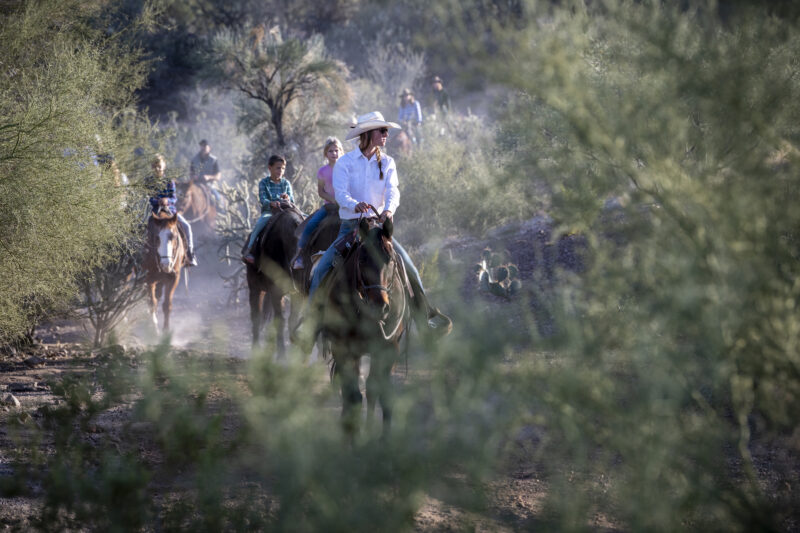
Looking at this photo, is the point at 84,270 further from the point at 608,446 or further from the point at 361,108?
the point at 361,108

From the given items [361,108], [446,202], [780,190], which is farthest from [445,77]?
[780,190]

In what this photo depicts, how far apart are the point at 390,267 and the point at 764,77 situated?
3.25 m

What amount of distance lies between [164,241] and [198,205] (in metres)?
7.54

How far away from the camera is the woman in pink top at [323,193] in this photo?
9008 millimetres

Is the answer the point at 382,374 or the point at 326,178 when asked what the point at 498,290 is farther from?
the point at 382,374

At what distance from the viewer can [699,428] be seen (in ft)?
11.8

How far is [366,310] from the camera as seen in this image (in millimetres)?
6320

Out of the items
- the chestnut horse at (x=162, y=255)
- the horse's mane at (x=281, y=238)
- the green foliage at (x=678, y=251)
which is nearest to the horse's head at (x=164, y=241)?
the chestnut horse at (x=162, y=255)

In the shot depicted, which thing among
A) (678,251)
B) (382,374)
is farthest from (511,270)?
(678,251)

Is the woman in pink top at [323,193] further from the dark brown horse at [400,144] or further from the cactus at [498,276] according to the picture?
the dark brown horse at [400,144]

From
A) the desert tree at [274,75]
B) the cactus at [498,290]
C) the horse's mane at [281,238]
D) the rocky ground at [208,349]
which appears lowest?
the rocky ground at [208,349]

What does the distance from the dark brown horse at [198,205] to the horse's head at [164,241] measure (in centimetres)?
612

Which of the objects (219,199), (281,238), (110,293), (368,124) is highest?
(368,124)

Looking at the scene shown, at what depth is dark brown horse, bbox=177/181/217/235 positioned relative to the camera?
1955 centimetres
